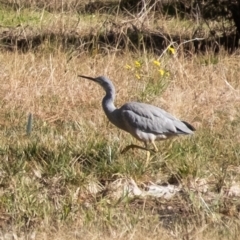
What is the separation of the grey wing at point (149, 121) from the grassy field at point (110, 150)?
8.8 inches

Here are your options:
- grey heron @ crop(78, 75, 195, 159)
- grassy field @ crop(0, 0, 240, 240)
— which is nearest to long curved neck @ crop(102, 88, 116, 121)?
grey heron @ crop(78, 75, 195, 159)

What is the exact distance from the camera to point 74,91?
8609 millimetres

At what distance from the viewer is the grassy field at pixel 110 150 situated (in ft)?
18.2

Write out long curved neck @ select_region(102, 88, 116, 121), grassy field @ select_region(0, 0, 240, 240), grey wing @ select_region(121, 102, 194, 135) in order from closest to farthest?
1. grassy field @ select_region(0, 0, 240, 240)
2. grey wing @ select_region(121, 102, 194, 135)
3. long curved neck @ select_region(102, 88, 116, 121)

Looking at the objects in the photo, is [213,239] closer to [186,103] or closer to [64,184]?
[64,184]

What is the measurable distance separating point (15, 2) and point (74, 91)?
7.53 metres

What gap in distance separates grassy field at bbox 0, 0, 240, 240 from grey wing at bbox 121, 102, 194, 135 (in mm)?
223

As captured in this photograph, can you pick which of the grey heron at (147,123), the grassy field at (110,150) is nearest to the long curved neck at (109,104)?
the grey heron at (147,123)

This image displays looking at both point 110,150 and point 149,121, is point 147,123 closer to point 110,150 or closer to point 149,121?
point 149,121

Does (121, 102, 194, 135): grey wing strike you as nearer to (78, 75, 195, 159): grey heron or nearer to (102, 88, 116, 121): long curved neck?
(78, 75, 195, 159): grey heron

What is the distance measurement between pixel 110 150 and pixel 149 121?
1.25 ft

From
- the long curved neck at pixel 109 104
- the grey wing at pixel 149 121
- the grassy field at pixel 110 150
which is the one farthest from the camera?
the long curved neck at pixel 109 104

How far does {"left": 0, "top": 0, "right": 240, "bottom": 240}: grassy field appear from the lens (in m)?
5.54

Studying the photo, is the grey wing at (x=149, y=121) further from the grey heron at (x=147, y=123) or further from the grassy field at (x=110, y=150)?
the grassy field at (x=110, y=150)
